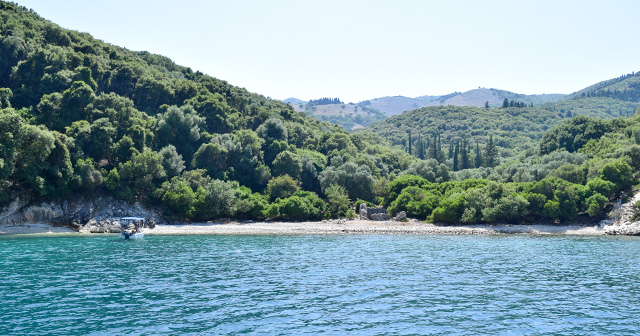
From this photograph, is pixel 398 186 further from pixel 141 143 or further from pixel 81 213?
pixel 81 213

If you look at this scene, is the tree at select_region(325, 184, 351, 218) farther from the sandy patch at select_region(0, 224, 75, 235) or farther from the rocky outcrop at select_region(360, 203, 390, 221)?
the sandy patch at select_region(0, 224, 75, 235)

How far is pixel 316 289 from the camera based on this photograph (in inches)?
1198

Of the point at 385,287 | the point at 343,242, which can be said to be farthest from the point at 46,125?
the point at 385,287

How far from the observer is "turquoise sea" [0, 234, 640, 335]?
22578 mm

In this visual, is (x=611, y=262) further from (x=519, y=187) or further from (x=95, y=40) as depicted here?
(x=95, y=40)

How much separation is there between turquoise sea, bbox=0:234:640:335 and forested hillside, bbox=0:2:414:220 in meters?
18.4

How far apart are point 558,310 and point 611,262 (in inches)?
800

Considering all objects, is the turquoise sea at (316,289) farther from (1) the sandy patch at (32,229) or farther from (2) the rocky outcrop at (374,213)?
(2) the rocky outcrop at (374,213)

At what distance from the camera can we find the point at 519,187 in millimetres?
78000

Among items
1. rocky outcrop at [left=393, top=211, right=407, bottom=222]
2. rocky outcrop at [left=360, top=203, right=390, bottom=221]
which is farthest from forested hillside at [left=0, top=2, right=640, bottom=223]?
rocky outcrop at [left=360, top=203, right=390, bottom=221]

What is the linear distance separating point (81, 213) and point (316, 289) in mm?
51039

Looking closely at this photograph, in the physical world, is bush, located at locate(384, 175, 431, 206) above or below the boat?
above

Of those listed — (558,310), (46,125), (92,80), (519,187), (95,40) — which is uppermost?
(95,40)

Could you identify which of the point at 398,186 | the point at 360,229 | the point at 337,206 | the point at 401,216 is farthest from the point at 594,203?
the point at 337,206
